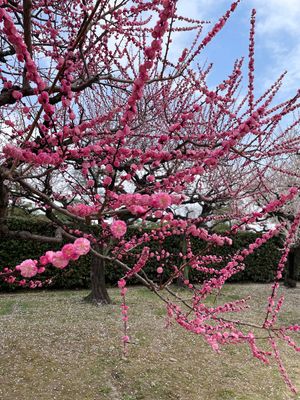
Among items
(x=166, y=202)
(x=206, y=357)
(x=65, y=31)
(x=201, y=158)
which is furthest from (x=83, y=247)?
(x=206, y=357)

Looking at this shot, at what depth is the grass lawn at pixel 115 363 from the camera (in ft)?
14.6

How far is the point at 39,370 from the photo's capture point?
4.91 metres

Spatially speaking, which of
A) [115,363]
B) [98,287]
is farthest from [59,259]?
[98,287]

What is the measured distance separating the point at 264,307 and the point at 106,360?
613cm

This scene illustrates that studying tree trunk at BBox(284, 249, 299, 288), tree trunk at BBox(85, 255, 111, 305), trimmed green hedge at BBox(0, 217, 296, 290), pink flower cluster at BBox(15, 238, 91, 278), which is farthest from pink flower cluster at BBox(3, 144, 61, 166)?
tree trunk at BBox(284, 249, 299, 288)

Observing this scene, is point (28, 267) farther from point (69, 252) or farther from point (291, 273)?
point (291, 273)

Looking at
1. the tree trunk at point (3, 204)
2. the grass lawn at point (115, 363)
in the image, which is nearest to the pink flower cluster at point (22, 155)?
the tree trunk at point (3, 204)

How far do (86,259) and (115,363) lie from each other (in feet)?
22.8

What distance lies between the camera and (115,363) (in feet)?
16.9

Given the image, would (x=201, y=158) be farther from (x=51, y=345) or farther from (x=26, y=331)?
(x=26, y=331)

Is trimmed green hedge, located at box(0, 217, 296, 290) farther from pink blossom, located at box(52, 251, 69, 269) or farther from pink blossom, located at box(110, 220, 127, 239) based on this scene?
pink blossom, located at box(52, 251, 69, 269)

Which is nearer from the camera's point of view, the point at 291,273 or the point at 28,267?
the point at 28,267

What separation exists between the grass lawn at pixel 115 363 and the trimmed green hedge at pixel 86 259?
317 cm

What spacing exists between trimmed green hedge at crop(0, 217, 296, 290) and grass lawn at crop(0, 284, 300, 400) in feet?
10.4
